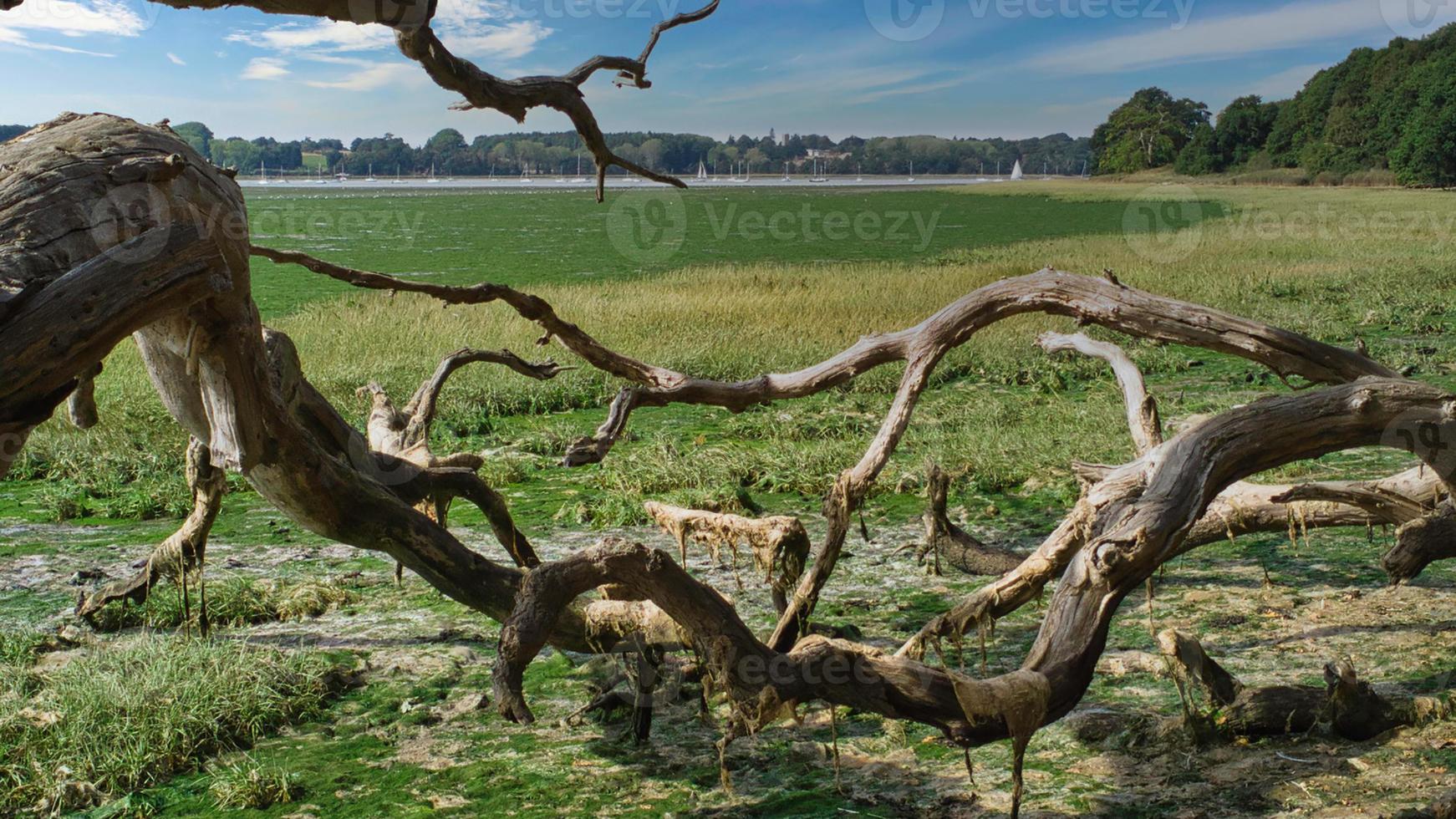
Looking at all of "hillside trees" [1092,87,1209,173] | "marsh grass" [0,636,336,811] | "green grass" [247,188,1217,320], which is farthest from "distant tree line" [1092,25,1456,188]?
"marsh grass" [0,636,336,811]

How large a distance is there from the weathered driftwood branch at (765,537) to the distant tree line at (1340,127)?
217ft

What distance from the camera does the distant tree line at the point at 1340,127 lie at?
202 feet

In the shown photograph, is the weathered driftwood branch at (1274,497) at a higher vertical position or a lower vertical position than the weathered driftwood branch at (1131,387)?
lower

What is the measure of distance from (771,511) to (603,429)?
3.84 metres

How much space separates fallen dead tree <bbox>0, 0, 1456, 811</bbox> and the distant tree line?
2584 inches

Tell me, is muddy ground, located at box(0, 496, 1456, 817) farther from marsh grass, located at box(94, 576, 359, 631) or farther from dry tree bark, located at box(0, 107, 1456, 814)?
dry tree bark, located at box(0, 107, 1456, 814)

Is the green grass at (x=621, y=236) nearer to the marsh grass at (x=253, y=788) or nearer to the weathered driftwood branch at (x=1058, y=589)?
the marsh grass at (x=253, y=788)

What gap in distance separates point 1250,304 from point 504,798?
1522 centimetres

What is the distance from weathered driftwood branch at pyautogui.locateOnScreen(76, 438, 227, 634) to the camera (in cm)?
445

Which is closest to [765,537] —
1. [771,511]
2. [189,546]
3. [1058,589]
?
[1058,589]

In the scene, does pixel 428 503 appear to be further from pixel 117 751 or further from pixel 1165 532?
pixel 1165 532

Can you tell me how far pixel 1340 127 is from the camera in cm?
7450

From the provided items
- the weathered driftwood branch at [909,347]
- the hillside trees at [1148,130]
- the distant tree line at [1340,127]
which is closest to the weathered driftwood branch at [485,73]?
the weathered driftwood branch at [909,347]

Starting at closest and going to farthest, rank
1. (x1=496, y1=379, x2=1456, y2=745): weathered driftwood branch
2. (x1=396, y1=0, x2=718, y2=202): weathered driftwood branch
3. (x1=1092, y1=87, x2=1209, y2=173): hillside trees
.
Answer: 1. (x1=496, y1=379, x2=1456, y2=745): weathered driftwood branch
2. (x1=396, y1=0, x2=718, y2=202): weathered driftwood branch
3. (x1=1092, y1=87, x2=1209, y2=173): hillside trees
